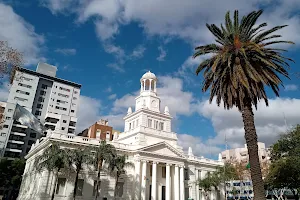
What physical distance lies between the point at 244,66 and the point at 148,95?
3593 centimetres

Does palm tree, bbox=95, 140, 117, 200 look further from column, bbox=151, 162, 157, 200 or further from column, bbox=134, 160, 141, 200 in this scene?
column, bbox=151, 162, 157, 200

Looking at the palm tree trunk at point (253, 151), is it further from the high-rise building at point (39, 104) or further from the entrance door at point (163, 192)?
the high-rise building at point (39, 104)

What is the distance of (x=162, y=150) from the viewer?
47.0 m

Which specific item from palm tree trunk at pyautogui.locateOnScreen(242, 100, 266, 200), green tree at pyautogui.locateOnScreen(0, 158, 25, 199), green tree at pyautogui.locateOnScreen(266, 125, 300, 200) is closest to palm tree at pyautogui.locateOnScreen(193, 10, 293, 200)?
palm tree trunk at pyautogui.locateOnScreen(242, 100, 266, 200)

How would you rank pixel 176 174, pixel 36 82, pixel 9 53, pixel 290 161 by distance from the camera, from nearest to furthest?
1. pixel 9 53
2. pixel 290 161
3. pixel 176 174
4. pixel 36 82

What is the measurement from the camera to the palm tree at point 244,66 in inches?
810

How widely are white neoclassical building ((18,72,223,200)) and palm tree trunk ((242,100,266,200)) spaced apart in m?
26.3

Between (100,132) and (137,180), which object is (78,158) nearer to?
(137,180)

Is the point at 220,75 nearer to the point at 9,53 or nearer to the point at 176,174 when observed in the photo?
the point at 9,53

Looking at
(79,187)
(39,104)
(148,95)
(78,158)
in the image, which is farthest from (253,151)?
(39,104)

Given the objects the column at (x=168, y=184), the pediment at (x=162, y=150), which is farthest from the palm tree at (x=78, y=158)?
the column at (x=168, y=184)

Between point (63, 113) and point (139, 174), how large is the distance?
202 ft

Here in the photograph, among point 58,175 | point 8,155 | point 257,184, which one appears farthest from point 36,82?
point 257,184

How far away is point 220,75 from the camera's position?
22.5 meters
